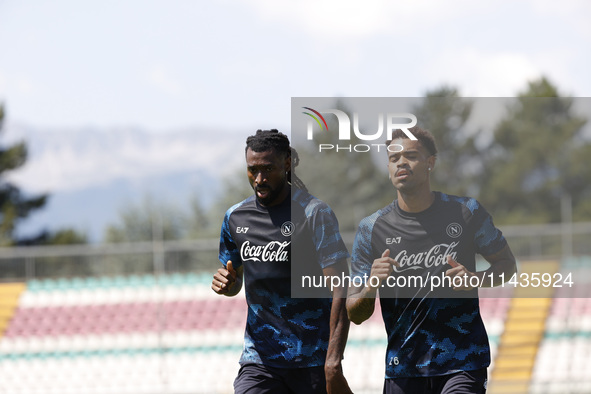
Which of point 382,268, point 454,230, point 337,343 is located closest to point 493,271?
point 454,230

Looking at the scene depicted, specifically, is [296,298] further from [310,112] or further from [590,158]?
[590,158]


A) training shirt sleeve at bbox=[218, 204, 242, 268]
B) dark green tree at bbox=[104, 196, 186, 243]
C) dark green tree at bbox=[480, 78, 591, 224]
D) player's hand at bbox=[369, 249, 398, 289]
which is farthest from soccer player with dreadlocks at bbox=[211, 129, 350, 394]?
dark green tree at bbox=[104, 196, 186, 243]

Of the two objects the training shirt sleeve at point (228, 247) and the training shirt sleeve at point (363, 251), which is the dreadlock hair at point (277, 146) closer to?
the training shirt sleeve at point (228, 247)

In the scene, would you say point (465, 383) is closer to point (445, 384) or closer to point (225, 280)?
point (445, 384)

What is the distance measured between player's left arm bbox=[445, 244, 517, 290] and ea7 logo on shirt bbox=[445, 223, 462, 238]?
0.15 meters

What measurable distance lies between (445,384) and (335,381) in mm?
607

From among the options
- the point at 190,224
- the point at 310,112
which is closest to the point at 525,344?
the point at 310,112

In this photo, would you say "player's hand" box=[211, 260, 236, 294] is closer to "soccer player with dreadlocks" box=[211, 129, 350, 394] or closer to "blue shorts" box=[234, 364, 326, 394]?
"soccer player with dreadlocks" box=[211, 129, 350, 394]

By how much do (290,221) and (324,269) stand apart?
35cm

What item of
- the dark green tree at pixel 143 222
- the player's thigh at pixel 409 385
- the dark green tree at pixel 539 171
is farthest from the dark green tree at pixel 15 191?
the player's thigh at pixel 409 385

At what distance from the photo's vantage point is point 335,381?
509 cm

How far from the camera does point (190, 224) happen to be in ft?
123

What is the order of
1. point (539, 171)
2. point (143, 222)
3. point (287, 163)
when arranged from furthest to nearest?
point (143, 222) → point (539, 171) → point (287, 163)

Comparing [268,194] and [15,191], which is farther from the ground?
[268,194]
